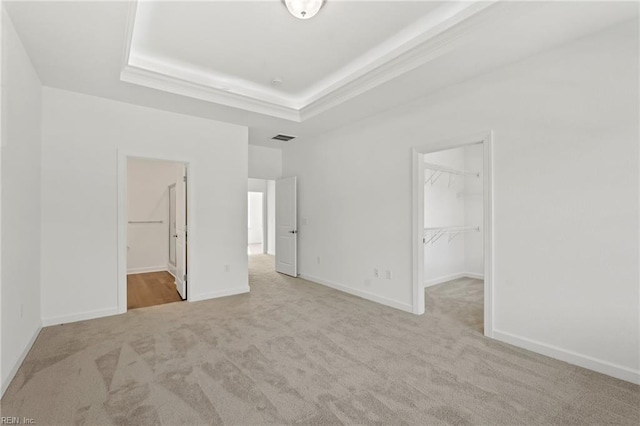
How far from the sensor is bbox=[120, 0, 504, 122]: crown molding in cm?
251

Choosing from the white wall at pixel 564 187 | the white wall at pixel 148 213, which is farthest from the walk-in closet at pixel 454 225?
the white wall at pixel 148 213

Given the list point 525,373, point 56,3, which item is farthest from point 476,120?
point 56,3

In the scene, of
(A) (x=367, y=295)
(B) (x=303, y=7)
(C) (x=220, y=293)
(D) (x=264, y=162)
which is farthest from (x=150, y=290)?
(B) (x=303, y=7)

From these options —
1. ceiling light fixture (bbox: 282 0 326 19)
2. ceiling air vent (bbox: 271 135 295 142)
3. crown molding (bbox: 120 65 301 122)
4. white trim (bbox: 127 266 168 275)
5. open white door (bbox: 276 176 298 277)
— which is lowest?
white trim (bbox: 127 266 168 275)

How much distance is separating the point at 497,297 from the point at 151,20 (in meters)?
4.14

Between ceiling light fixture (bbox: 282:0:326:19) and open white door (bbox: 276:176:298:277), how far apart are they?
12.0ft

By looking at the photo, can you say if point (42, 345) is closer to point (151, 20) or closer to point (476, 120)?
point (151, 20)

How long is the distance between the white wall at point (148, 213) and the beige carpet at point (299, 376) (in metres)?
3.27

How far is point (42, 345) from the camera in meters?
2.87

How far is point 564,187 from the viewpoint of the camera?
2.58 metres

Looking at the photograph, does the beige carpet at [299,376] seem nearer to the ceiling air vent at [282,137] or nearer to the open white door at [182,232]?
the open white door at [182,232]

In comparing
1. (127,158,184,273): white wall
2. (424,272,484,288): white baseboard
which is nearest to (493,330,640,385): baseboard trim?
(424,272,484,288): white baseboard

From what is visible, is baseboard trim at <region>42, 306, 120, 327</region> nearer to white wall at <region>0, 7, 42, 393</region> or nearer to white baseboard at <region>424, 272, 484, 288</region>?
white wall at <region>0, 7, 42, 393</region>

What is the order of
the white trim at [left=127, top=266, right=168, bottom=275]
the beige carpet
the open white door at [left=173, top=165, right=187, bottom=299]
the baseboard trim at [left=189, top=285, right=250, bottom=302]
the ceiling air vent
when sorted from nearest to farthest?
the beige carpet
the baseboard trim at [left=189, top=285, right=250, bottom=302]
the open white door at [left=173, top=165, right=187, bottom=299]
the ceiling air vent
the white trim at [left=127, top=266, right=168, bottom=275]
